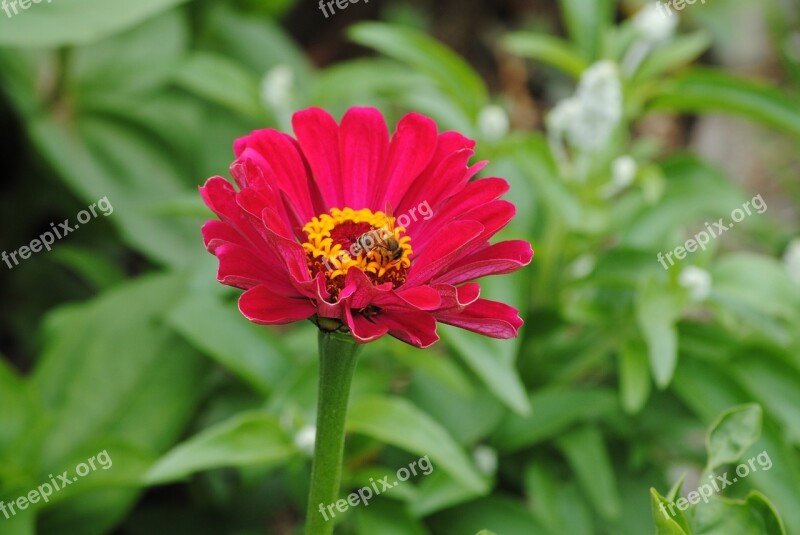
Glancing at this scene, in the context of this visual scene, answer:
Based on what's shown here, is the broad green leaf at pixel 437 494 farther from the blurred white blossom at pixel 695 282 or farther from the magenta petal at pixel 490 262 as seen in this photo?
the magenta petal at pixel 490 262

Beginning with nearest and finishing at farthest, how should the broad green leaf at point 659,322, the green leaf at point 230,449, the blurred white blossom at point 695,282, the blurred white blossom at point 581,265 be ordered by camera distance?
1. the green leaf at point 230,449
2. the broad green leaf at point 659,322
3. the blurred white blossom at point 695,282
4. the blurred white blossom at point 581,265

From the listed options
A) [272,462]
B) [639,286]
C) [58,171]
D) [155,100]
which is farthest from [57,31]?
[639,286]

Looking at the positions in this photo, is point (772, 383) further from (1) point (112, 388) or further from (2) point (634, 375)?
(1) point (112, 388)

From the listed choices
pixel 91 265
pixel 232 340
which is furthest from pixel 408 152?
pixel 91 265

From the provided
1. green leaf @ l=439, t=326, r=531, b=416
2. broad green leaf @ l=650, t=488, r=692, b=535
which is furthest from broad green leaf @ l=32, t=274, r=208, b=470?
broad green leaf @ l=650, t=488, r=692, b=535

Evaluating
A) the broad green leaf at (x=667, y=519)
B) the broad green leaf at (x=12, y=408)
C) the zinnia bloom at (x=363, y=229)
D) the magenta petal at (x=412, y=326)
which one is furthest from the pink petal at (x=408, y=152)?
the broad green leaf at (x=12, y=408)

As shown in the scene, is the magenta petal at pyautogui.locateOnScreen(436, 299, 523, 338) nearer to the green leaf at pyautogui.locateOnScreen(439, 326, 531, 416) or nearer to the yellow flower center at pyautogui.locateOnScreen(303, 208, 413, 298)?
the yellow flower center at pyautogui.locateOnScreen(303, 208, 413, 298)

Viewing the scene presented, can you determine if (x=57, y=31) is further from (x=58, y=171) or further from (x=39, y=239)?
(x=39, y=239)
